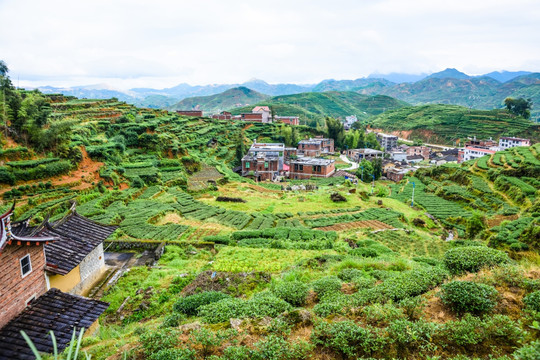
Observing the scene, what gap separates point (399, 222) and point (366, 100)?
171 m

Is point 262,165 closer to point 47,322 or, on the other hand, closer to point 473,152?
point 47,322

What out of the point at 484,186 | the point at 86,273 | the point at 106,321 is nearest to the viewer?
the point at 106,321

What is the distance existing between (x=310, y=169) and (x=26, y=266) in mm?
50014

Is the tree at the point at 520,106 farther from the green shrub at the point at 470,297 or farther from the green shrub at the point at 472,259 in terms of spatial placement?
the green shrub at the point at 470,297

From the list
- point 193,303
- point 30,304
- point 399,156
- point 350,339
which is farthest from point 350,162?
point 30,304

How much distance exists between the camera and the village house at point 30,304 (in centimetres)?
809

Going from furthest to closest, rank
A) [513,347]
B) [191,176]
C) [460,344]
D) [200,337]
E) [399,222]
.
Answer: [191,176] → [399,222] → [200,337] → [460,344] → [513,347]

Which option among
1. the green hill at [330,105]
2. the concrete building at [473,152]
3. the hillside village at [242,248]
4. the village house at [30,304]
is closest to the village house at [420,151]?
the concrete building at [473,152]

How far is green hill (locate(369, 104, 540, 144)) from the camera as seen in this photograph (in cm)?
8388

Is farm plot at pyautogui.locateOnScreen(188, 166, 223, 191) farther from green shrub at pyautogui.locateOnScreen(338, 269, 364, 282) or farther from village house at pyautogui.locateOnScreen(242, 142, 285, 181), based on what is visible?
green shrub at pyautogui.locateOnScreen(338, 269, 364, 282)

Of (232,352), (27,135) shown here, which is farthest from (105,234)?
(27,135)

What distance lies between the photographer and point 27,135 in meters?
33.5

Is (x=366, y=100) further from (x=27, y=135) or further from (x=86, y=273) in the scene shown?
(x=86, y=273)

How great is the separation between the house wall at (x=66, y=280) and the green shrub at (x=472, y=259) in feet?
47.6
